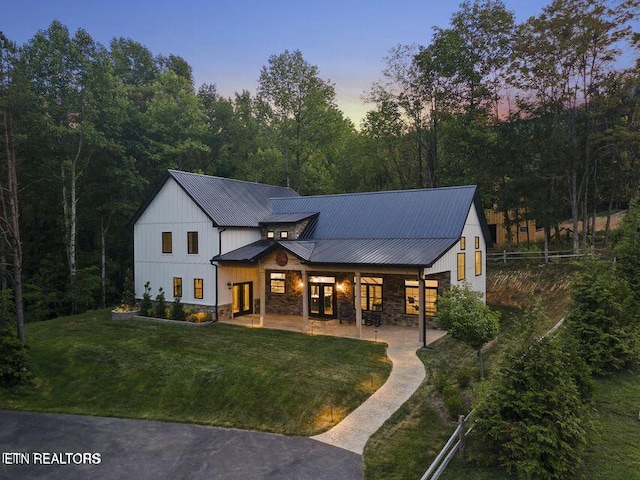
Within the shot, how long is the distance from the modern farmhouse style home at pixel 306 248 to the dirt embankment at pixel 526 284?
2.87 metres

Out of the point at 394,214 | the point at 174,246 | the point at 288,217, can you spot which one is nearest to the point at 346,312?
the point at 394,214

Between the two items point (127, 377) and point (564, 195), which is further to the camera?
point (564, 195)

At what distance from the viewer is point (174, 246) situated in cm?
2392

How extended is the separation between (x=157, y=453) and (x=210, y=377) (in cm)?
425

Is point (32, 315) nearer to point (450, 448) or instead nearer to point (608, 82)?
point (450, 448)

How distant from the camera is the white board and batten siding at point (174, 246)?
22.6 m

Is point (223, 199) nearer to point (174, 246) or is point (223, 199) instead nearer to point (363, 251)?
point (174, 246)

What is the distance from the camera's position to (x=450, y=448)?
9.01m

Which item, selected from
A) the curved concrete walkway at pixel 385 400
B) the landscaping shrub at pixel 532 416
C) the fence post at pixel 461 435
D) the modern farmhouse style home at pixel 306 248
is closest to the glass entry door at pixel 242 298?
the modern farmhouse style home at pixel 306 248

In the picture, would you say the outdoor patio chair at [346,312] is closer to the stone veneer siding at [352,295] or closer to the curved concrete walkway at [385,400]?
the stone veneer siding at [352,295]

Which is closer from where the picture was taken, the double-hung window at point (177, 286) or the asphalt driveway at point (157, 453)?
the asphalt driveway at point (157, 453)

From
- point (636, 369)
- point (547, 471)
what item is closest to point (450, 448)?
point (547, 471)

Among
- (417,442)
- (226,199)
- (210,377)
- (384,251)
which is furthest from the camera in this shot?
(226,199)

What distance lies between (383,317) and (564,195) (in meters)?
18.1
